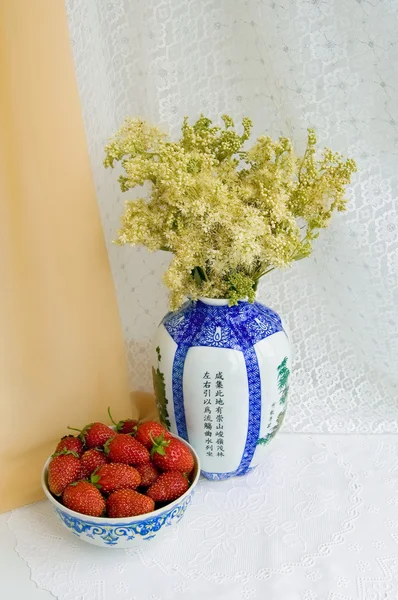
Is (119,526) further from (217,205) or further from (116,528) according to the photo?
(217,205)

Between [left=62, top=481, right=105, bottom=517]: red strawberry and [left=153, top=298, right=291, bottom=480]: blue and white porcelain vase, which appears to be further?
[left=153, top=298, right=291, bottom=480]: blue and white porcelain vase

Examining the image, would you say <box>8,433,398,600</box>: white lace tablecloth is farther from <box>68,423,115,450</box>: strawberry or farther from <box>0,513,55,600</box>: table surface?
<box>68,423,115,450</box>: strawberry

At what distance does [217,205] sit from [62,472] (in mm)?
478

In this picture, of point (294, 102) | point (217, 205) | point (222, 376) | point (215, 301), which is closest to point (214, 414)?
point (222, 376)

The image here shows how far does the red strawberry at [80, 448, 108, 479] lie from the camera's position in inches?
39.3

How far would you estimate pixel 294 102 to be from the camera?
121 cm

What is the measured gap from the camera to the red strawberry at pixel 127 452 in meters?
1.00

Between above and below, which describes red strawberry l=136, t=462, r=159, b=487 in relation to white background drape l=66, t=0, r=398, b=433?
below

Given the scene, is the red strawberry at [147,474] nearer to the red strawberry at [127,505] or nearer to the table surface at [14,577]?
the red strawberry at [127,505]

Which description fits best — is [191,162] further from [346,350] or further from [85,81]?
[346,350]

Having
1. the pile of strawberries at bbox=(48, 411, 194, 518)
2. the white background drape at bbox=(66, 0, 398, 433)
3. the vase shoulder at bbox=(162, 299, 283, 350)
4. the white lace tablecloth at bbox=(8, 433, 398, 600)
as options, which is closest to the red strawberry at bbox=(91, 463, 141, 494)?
the pile of strawberries at bbox=(48, 411, 194, 518)

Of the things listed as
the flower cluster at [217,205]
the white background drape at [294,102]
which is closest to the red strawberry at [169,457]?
the flower cluster at [217,205]

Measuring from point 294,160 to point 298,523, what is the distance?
607 mm

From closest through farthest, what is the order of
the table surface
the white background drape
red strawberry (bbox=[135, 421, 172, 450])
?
1. the table surface
2. red strawberry (bbox=[135, 421, 172, 450])
3. the white background drape
